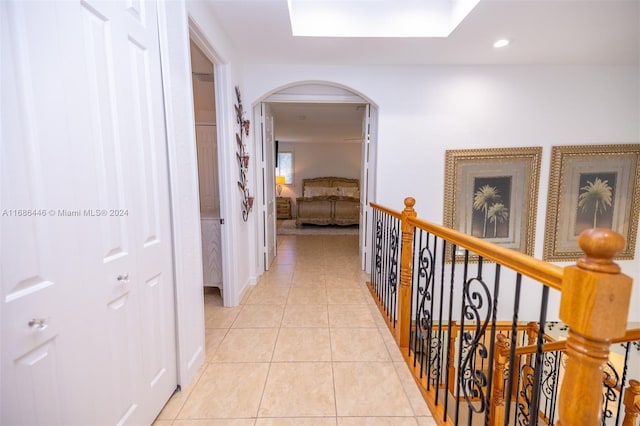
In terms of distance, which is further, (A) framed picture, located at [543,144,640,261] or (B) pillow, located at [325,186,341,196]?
(B) pillow, located at [325,186,341,196]

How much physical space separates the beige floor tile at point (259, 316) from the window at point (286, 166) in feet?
23.7

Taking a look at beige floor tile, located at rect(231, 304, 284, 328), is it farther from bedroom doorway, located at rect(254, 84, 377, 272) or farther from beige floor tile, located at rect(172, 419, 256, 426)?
bedroom doorway, located at rect(254, 84, 377, 272)

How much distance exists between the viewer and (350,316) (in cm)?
258

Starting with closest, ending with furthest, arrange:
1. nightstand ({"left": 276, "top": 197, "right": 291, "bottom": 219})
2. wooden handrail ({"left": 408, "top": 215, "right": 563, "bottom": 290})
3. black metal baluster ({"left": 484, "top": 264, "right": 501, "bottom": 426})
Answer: wooden handrail ({"left": 408, "top": 215, "right": 563, "bottom": 290}) < black metal baluster ({"left": 484, "top": 264, "right": 501, "bottom": 426}) < nightstand ({"left": 276, "top": 197, "right": 291, "bottom": 219})

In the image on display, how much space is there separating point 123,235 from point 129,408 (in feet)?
2.63

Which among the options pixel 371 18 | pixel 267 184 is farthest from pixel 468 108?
pixel 267 184

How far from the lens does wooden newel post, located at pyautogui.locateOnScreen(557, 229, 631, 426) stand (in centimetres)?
61

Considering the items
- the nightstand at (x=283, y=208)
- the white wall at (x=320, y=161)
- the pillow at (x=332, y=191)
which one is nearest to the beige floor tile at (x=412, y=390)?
the nightstand at (x=283, y=208)

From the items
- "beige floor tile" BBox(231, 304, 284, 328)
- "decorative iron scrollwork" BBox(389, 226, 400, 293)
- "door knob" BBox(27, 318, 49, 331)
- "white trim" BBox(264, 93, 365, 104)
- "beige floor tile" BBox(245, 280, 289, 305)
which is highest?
"white trim" BBox(264, 93, 365, 104)

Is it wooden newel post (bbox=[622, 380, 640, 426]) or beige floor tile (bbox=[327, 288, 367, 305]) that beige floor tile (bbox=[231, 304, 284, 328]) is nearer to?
beige floor tile (bbox=[327, 288, 367, 305])

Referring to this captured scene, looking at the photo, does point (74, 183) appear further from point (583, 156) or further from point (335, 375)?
point (583, 156)

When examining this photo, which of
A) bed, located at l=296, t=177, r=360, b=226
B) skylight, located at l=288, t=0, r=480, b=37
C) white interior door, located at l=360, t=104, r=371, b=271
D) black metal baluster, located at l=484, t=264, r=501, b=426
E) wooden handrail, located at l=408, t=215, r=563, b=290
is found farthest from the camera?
bed, located at l=296, t=177, r=360, b=226

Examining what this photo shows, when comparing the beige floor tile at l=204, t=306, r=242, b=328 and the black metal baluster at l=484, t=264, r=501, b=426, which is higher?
the black metal baluster at l=484, t=264, r=501, b=426

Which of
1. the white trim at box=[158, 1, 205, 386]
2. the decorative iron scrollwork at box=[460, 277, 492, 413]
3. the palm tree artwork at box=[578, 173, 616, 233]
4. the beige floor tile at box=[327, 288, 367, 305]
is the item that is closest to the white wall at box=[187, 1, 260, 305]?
the white trim at box=[158, 1, 205, 386]
